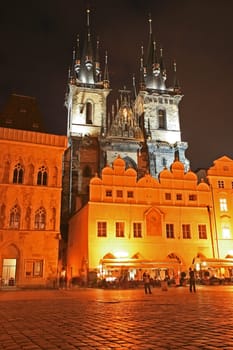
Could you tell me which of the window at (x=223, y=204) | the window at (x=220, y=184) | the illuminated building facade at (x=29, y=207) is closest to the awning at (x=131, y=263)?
the illuminated building facade at (x=29, y=207)

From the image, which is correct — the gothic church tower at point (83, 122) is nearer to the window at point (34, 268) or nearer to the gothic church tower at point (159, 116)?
the gothic church tower at point (159, 116)

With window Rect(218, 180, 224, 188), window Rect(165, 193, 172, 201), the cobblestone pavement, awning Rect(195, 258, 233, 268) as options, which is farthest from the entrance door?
the cobblestone pavement

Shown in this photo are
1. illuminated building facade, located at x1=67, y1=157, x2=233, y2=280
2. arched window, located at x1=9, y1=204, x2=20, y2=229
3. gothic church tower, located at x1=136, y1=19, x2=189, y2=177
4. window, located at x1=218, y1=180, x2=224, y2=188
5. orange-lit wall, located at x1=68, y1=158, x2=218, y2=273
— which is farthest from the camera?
gothic church tower, located at x1=136, y1=19, x2=189, y2=177

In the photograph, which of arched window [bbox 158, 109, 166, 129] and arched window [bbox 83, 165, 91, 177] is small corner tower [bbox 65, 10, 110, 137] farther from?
arched window [bbox 158, 109, 166, 129]

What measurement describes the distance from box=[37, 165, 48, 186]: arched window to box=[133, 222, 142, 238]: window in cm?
961

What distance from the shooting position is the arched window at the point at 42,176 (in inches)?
1335

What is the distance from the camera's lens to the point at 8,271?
3111cm

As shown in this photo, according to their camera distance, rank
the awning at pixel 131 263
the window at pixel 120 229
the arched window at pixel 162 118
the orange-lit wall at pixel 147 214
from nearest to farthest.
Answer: the awning at pixel 131 263 → the orange-lit wall at pixel 147 214 → the window at pixel 120 229 → the arched window at pixel 162 118

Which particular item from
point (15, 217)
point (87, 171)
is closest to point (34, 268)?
point (15, 217)

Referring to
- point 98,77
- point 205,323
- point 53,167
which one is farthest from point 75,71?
point 205,323

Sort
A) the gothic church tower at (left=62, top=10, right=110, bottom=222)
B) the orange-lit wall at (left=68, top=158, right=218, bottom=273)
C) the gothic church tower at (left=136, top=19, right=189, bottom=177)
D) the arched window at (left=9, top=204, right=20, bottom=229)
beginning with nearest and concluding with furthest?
the arched window at (left=9, top=204, right=20, bottom=229), the orange-lit wall at (left=68, top=158, right=218, bottom=273), the gothic church tower at (left=62, top=10, right=110, bottom=222), the gothic church tower at (left=136, top=19, right=189, bottom=177)

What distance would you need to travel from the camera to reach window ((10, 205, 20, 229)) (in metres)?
31.7

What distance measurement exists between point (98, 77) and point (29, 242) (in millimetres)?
39796

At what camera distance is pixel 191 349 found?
505cm
